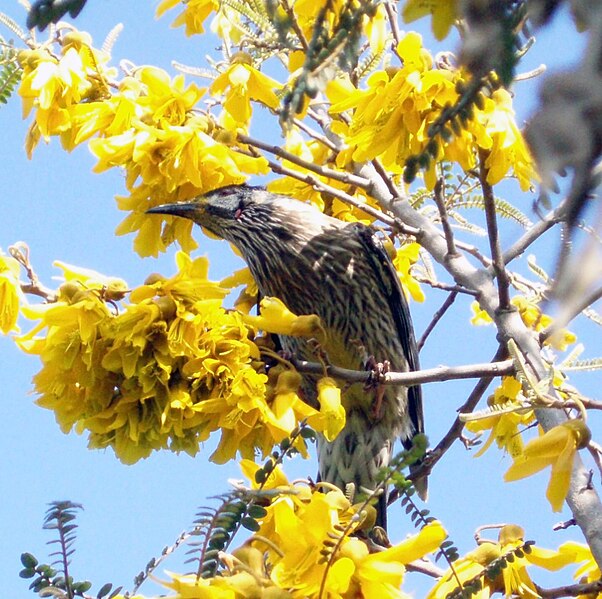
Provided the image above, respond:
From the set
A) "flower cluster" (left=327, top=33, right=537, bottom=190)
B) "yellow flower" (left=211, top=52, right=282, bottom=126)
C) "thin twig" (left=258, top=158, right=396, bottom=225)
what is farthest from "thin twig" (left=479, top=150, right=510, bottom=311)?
"yellow flower" (left=211, top=52, right=282, bottom=126)

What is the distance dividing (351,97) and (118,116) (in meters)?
0.63

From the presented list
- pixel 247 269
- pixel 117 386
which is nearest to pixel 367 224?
pixel 247 269

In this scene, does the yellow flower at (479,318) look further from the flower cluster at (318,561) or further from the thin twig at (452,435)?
the flower cluster at (318,561)

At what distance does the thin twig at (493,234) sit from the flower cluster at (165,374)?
1.50 ft

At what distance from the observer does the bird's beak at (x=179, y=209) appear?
8.47 ft

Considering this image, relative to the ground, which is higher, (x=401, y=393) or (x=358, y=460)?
(x=401, y=393)

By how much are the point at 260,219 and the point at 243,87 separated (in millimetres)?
916

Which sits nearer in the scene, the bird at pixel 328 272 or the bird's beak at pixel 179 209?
the bird's beak at pixel 179 209

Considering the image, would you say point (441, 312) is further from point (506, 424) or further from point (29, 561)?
point (29, 561)

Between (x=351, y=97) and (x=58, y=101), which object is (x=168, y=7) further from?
(x=351, y=97)

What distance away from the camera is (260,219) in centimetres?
341

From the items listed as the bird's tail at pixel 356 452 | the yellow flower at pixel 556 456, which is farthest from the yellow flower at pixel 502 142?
the bird's tail at pixel 356 452

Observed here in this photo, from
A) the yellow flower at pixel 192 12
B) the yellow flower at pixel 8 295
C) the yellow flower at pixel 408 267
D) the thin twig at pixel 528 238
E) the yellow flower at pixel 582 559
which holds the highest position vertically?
the yellow flower at pixel 192 12

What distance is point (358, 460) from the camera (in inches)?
144
